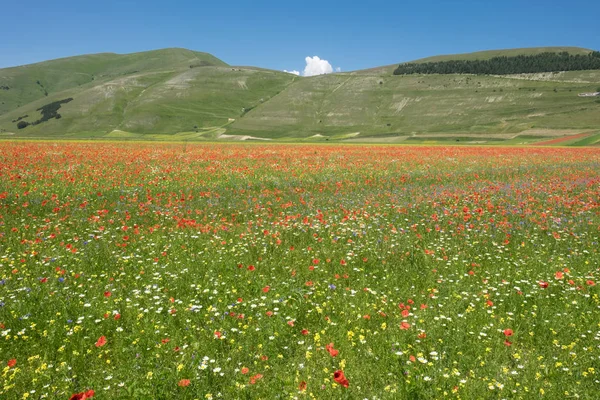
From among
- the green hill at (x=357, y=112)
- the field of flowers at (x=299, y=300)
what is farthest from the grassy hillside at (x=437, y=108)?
the field of flowers at (x=299, y=300)

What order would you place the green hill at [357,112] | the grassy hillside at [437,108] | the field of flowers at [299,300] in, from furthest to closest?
the green hill at [357,112] → the grassy hillside at [437,108] → the field of flowers at [299,300]

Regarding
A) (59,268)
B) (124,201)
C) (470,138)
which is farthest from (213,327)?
(470,138)

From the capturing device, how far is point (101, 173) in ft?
65.2

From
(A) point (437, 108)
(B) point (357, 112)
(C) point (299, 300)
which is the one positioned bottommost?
(C) point (299, 300)

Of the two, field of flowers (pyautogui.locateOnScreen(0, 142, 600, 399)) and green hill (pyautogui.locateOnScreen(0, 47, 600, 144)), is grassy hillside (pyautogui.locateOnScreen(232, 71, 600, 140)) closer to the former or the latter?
green hill (pyautogui.locateOnScreen(0, 47, 600, 144))

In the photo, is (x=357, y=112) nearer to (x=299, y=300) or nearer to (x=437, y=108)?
(x=437, y=108)

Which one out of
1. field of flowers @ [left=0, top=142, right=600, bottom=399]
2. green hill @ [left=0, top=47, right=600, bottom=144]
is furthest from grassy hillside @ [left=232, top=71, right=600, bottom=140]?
field of flowers @ [left=0, top=142, right=600, bottom=399]

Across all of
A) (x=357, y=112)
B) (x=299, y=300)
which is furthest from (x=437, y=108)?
(x=299, y=300)

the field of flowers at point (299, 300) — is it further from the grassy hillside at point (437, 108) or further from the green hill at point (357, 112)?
the grassy hillside at point (437, 108)

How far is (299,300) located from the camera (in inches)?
259

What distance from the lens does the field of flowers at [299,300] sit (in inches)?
181

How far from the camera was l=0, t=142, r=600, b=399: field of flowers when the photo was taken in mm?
4594

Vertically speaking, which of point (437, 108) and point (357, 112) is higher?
point (357, 112)

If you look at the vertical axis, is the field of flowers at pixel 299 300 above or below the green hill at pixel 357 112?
below
